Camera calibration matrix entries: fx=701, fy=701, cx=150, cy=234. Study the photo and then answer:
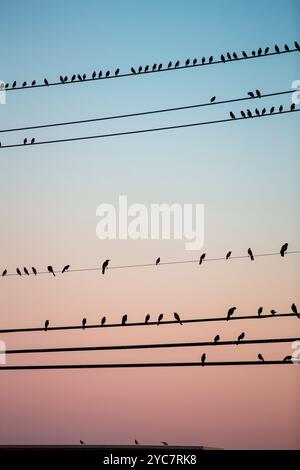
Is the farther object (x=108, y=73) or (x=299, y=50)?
(x=108, y=73)

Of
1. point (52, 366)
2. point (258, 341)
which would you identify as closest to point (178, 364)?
point (258, 341)
